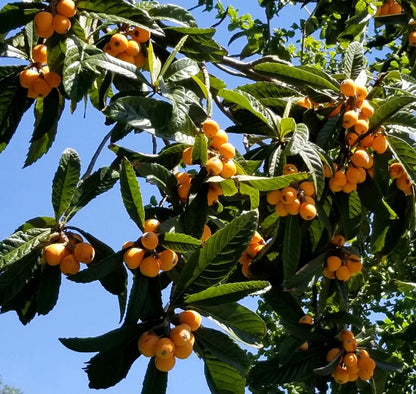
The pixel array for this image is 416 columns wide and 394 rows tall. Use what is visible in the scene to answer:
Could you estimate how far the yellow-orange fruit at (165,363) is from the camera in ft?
6.53

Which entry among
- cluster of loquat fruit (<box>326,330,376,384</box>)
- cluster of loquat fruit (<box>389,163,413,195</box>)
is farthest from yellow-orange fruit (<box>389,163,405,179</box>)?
cluster of loquat fruit (<box>326,330,376,384</box>)

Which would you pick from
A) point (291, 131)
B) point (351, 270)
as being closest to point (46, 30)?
point (291, 131)

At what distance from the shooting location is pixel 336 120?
103 inches

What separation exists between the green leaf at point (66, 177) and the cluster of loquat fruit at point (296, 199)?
2.05 ft

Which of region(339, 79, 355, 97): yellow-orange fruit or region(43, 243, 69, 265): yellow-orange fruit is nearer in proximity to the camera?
region(43, 243, 69, 265): yellow-orange fruit

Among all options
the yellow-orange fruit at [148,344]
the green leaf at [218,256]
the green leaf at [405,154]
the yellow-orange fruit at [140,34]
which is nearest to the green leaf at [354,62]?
the green leaf at [405,154]

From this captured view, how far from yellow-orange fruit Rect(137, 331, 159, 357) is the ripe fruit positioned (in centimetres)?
108

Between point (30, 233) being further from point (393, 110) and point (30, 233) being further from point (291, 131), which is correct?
point (393, 110)

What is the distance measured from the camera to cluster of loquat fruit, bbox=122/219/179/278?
2.12 meters

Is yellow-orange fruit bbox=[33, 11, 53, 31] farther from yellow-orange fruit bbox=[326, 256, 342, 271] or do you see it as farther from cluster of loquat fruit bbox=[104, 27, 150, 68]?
yellow-orange fruit bbox=[326, 256, 342, 271]

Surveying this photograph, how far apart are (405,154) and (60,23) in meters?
1.25

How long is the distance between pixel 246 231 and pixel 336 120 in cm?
71

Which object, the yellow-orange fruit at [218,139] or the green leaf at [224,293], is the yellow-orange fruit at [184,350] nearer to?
the green leaf at [224,293]

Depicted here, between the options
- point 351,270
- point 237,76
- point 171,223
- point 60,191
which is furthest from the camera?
point 237,76
